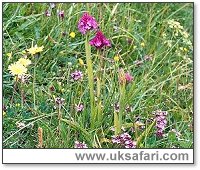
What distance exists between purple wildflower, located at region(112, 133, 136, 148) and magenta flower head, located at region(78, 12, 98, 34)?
0.31 meters

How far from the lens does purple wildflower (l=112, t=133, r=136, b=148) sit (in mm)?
2670

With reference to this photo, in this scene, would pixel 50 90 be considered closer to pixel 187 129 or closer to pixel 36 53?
pixel 36 53

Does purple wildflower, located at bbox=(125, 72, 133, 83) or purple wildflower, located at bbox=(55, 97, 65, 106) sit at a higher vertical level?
purple wildflower, located at bbox=(125, 72, 133, 83)

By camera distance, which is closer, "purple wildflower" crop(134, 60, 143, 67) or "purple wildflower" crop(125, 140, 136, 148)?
"purple wildflower" crop(125, 140, 136, 148)

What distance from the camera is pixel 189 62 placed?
9.02ft

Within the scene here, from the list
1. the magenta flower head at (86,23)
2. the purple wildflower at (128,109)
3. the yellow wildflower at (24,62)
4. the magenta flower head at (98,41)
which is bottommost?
the purple wildflower at (128,109)

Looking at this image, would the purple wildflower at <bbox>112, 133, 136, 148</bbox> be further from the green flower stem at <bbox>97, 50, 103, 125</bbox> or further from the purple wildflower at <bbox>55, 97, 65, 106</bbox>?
the purple wildflower at <bbox>55, 97, 65, 106</bbox>

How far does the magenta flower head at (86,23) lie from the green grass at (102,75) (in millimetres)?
15

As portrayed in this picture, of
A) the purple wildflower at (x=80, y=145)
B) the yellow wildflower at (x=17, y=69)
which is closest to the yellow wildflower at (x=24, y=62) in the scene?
the yellow wildflower at (x=17, y=69)

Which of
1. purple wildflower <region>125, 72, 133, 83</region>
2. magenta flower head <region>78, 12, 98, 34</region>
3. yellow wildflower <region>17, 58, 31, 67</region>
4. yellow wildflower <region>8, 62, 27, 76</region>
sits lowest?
purple wildflower <region>125, 72, 133, 83</region>

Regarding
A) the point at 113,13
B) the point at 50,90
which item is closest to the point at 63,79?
the point at 50,90

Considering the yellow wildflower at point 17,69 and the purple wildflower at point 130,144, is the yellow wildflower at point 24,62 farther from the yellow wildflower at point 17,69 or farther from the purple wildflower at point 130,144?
the purple wildflower at point 130,144

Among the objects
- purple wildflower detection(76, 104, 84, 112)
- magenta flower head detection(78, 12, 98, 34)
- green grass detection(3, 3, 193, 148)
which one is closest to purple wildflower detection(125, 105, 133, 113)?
green grass detection(3, 3, 193, 148)

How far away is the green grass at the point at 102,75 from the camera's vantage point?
268 cm
